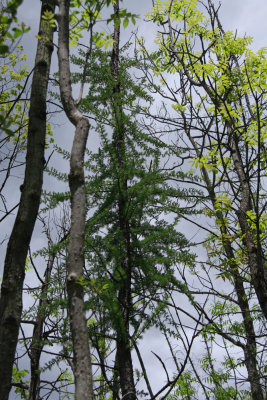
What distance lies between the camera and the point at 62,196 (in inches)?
173

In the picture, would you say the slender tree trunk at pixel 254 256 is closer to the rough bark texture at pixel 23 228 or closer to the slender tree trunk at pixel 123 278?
the slender tree trunk at pixel 123 278

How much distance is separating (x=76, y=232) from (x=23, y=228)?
542mm

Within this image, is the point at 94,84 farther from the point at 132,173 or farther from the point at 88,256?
the point at 88,256

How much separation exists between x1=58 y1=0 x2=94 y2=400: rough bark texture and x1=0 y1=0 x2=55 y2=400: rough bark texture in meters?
0.27

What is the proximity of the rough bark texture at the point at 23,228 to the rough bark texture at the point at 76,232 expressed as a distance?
0.90 ft

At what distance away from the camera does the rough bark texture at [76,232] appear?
1578 millimetres

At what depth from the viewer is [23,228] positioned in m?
2.28

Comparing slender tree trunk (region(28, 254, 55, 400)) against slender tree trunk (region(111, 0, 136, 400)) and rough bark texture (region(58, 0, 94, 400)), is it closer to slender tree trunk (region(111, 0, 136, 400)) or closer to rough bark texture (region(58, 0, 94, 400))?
slender tree trunk (region(111, 0, 136, 400))

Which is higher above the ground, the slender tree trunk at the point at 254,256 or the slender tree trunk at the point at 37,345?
the slender tree trunk at the point at 254,256

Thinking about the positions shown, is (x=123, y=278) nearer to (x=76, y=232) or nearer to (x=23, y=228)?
(x=23, y=228)

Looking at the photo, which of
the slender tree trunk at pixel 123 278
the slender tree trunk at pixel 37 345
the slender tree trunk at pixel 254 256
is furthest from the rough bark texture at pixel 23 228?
the slender tree trunk at pixel 254 256

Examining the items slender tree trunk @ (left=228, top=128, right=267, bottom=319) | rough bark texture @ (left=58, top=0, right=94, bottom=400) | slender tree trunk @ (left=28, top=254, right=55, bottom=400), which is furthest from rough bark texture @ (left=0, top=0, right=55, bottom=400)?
slender tree trunk @ (left=228, top=128, right=267, bottom=319)

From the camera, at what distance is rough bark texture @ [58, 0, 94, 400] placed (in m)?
1.58

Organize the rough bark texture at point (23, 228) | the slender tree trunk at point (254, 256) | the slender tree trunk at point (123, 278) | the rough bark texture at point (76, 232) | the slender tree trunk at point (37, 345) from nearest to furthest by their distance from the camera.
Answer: the rough bark texture at point (76, 232) < the rough bark texture at point (23, 228) < the slender tree trunk at point (123, 278) < the slender tree trunk at point (254, 256) < the slender tree trunk at point (37, 345)
